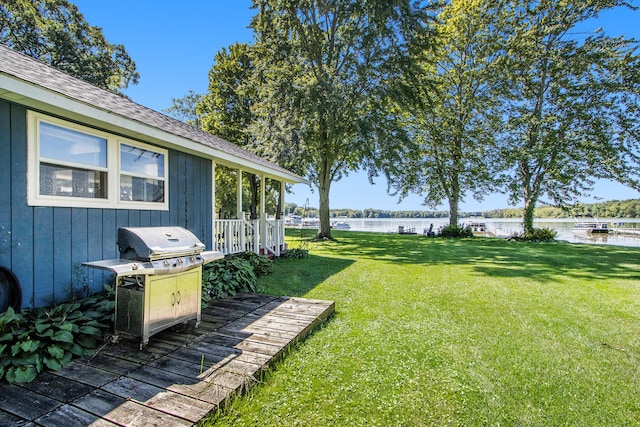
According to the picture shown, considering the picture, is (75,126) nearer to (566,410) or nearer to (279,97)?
(566,410)

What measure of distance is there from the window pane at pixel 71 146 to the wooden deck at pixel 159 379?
2520mm

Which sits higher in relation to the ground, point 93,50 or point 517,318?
point 93,50

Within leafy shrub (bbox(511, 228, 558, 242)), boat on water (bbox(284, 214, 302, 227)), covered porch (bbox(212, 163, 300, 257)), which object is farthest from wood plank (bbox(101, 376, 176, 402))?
boat on water (bbox(284, 214, 302, 227))

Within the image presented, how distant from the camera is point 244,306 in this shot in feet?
14.4

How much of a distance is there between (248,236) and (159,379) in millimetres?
5814

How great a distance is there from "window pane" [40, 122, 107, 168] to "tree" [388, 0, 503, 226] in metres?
15.7

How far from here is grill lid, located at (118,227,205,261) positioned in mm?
2951

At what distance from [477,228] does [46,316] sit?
3251cm

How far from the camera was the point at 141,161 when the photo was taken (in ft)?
16.4

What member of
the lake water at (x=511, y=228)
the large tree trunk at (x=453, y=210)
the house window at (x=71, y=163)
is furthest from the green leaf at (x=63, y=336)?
the lake water at (x=511, y=228)

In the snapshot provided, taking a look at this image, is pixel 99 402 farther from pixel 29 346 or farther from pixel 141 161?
pixel 141 161

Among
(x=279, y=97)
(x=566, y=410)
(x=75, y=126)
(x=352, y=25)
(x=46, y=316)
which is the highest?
(x=352, y=25)

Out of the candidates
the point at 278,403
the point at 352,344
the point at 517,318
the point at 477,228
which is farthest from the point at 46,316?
the point at 477,228

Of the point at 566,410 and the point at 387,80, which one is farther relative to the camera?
the point at 387,80
